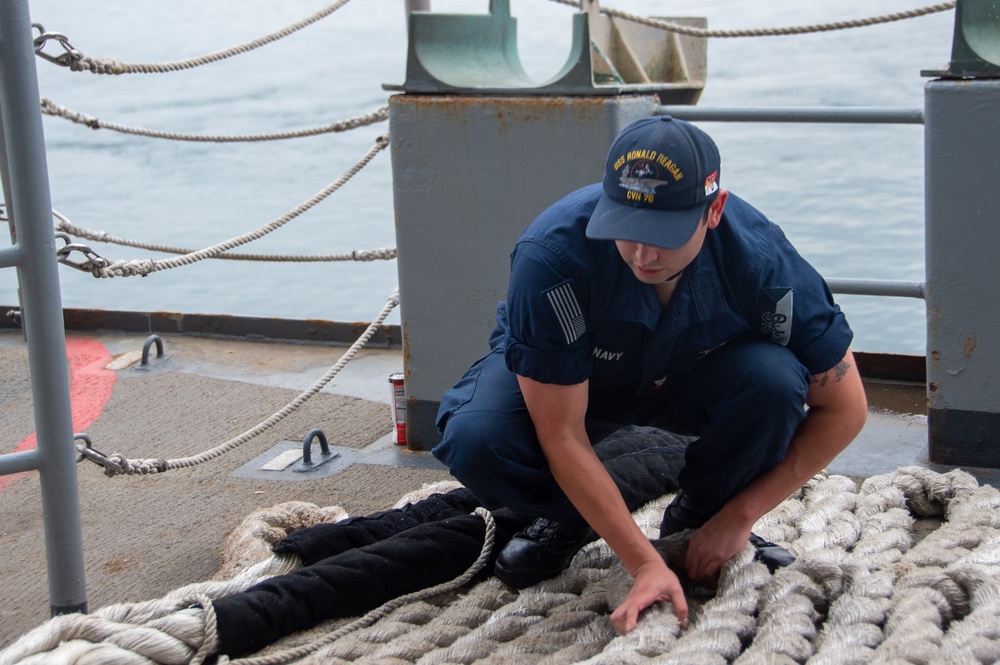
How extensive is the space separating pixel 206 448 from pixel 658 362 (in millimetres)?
1448

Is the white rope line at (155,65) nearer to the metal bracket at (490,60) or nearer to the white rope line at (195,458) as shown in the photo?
the metal bracket at (490,60)

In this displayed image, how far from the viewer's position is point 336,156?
10.4m

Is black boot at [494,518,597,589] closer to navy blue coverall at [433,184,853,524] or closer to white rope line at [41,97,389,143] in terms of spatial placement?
navy blue coverall at [433,184,853,524]

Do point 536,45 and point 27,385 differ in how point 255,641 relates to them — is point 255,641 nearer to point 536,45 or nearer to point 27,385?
point 27,385

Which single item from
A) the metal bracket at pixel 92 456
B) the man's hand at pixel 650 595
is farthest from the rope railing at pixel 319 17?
the man's hand at pixel 650 595

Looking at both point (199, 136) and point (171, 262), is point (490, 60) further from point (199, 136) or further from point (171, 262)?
point (199, 136)

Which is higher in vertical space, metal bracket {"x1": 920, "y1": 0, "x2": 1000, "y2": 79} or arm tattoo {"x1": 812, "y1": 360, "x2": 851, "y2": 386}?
metal bracket {"x1": 920, "y1": 0, "x2": 1000, "y2": 79}

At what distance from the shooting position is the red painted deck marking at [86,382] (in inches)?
128

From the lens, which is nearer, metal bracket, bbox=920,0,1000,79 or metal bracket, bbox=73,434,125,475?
metal bracket, bbox=73,434,125,475

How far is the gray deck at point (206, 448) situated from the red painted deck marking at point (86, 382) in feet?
0.11

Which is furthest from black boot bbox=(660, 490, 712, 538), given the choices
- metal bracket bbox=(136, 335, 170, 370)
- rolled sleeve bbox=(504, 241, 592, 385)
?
metal bracket bbox=(136, 335, 170, 370)

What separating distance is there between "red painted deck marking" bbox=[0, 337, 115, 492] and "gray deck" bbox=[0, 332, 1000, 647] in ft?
0.11

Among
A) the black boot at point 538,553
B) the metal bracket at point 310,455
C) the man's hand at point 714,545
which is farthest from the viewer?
the metal bracket at point 310,455

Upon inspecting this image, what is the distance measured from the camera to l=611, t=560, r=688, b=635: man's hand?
1800 mm
